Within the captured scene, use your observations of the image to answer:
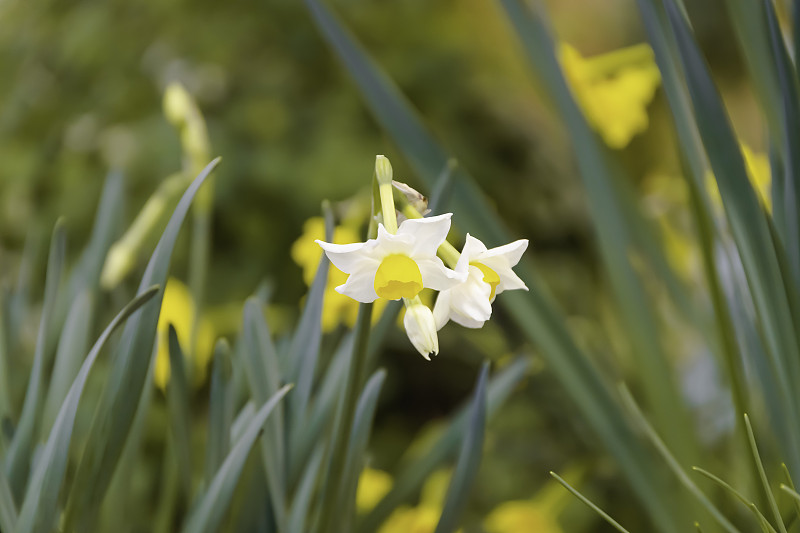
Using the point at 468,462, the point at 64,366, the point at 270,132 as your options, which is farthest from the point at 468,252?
the point at 270,132

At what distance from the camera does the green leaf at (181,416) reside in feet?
1.03

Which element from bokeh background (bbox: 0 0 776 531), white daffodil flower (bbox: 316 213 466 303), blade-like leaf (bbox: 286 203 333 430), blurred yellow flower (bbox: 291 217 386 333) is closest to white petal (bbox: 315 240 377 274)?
white daffodil flower (bbox: 316 213 466 303)

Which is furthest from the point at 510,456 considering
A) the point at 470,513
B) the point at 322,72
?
the point at 322,72

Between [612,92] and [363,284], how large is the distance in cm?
42

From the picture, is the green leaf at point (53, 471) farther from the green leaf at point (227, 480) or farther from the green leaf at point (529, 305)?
the green leaf at point (529, 305)

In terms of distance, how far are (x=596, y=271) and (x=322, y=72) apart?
1.75ft

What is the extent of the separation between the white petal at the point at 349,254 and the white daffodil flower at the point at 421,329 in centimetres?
2

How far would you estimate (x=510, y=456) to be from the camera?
2.24 feet

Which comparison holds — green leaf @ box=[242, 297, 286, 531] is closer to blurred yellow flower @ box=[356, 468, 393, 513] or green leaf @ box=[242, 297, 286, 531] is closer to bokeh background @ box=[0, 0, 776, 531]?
blurred yellow flower @ box=[356, 468, 393, 513]

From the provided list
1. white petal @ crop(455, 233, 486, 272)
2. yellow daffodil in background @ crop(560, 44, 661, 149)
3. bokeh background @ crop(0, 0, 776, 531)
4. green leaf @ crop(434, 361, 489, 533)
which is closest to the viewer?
white petal @ crop(455, 233, 486, 272)

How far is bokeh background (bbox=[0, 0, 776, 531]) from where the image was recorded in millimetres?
848

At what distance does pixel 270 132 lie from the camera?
896 millimetres

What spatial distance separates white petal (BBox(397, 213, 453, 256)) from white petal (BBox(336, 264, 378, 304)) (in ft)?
0.06

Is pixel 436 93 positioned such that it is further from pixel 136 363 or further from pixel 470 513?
pixel 136 363
